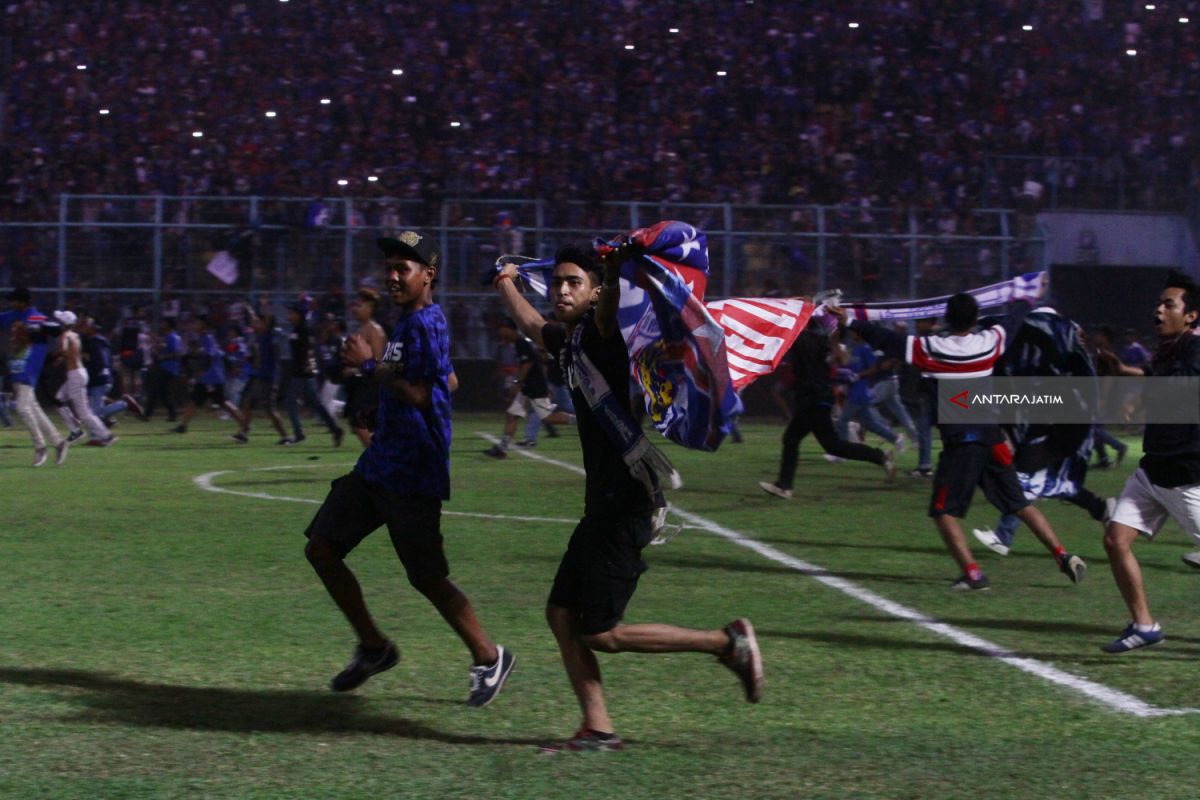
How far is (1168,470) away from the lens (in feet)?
23.7

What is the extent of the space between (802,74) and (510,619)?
3018cm

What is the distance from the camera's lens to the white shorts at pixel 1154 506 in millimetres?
7148

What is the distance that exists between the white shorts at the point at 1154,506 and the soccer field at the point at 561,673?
2.15 feet

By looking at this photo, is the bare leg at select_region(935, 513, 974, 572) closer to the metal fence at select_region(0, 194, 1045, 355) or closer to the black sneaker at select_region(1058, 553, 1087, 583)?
the black sneaker at select_region(1058, 553, 1087, 583)

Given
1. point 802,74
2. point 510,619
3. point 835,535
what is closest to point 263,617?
point 510,619

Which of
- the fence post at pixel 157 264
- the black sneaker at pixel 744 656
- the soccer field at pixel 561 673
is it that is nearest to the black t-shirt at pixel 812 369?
the soccer field at pixel 561 673

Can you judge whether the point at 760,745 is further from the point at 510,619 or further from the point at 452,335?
the point at 452,335

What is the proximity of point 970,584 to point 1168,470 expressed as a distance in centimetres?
221

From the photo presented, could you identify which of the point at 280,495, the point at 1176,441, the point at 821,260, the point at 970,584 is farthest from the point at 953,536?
the point at 821,260

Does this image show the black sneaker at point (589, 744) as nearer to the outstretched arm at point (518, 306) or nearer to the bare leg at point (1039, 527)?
the outstretched arm at point (518, 306)

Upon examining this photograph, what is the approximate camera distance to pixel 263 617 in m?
7.90

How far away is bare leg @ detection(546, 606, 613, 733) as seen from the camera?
17.7 ft

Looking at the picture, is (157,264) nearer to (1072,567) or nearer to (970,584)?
(970,584)

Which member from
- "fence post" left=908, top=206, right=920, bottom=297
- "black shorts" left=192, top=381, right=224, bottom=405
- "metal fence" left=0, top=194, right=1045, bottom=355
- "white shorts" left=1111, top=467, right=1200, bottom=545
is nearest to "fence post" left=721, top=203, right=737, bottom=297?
"metal fence" left=0, top=194, right=1045, bottom=355
